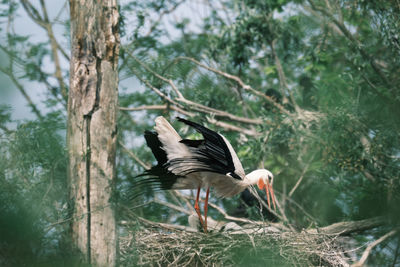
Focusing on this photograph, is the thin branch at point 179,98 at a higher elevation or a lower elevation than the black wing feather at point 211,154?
higher

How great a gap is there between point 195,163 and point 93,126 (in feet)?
4.52

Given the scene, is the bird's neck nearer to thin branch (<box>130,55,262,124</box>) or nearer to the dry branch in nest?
the dry branch in nest

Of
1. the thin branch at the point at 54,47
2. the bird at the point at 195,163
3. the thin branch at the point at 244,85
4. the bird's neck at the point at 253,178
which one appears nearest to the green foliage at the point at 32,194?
the bird at the point at 195,163

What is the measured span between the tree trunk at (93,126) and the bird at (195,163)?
0.74 metres

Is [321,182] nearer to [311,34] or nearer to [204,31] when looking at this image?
[311,34]

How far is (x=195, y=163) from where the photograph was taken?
534 cm

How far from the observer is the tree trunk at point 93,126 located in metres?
4.04

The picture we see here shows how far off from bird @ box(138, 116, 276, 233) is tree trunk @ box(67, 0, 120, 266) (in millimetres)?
738

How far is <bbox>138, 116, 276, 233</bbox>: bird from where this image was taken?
5.21 metres

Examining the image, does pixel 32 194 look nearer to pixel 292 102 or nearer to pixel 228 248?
pixel 228 248

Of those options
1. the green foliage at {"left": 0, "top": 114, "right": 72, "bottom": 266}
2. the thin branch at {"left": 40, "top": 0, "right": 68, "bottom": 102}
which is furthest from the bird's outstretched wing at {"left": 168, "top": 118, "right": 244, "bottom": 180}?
Answer: the thin branch at {"left": 40, "top": 0, "right": 68, "bottom": 102}

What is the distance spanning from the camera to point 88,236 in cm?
402

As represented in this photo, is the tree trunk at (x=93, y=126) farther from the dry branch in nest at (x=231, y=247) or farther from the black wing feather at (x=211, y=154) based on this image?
the black wing feather at (x=211, y=154)

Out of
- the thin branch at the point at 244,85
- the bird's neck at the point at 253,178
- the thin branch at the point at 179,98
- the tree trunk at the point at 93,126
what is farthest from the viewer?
the thin branch at the point at 179,98
